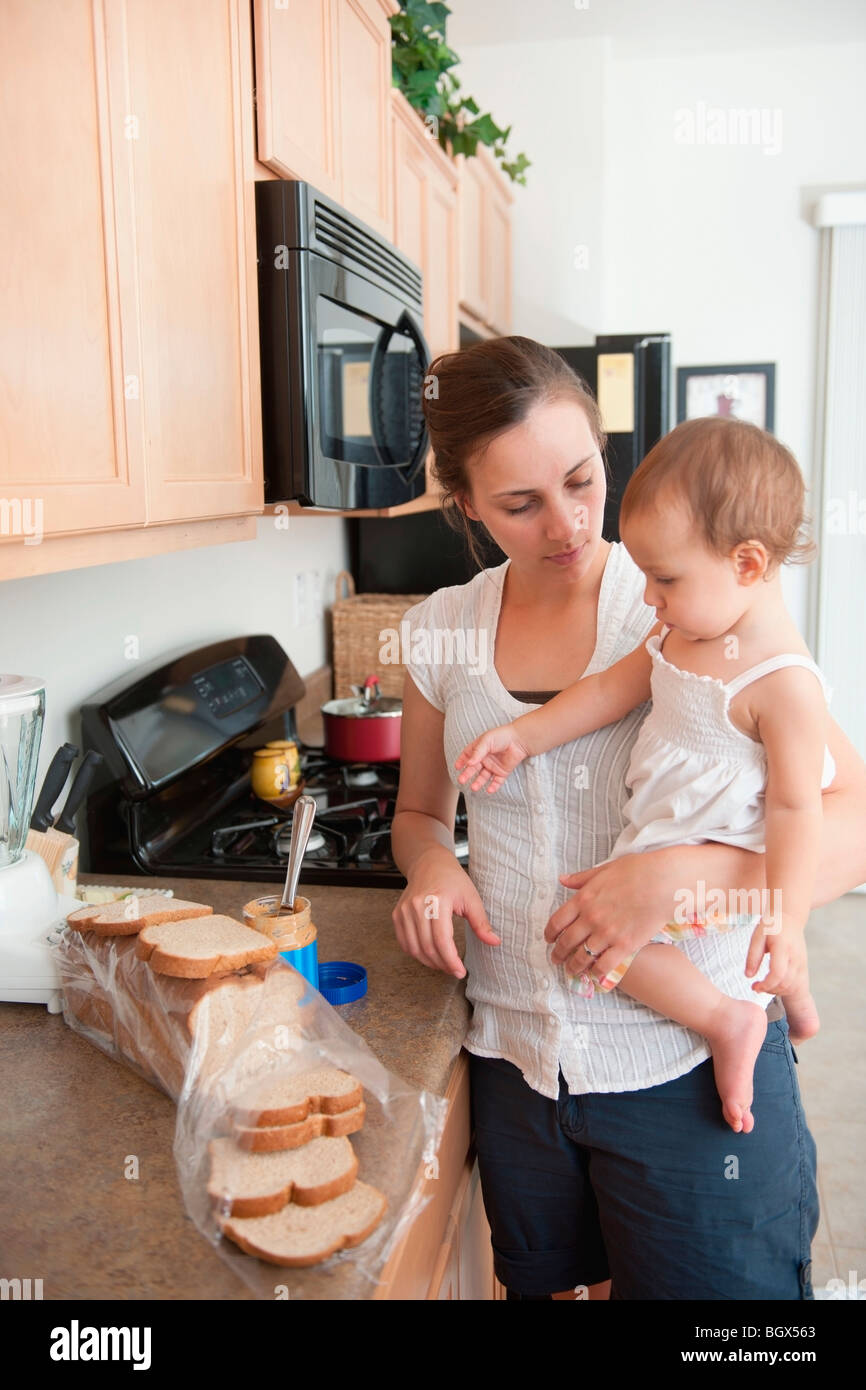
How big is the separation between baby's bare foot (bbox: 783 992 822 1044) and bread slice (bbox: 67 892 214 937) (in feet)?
2.16

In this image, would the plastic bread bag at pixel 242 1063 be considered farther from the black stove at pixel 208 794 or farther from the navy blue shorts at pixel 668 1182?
the black stove at pixel 208 794

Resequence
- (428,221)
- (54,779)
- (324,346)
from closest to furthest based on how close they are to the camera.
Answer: (54,779), (324,346), (428,221)

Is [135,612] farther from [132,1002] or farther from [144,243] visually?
[132,1002]

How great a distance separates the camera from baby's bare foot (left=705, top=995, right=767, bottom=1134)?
1084 millimetres

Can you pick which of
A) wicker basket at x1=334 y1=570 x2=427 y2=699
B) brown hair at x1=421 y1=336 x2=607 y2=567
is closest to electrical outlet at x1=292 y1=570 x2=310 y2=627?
wicker basket at x1=334 y1=570 x2=427 y2=699

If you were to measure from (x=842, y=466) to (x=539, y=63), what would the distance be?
67.7 inches

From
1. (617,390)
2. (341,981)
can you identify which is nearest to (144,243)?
(341,981)

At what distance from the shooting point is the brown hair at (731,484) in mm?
1024

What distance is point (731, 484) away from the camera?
3.35ft

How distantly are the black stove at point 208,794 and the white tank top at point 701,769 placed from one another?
536 mm

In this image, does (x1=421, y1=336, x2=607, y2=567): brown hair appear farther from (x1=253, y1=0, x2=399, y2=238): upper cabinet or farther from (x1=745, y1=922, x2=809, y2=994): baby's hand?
(x1=745, y1=922, x2=809, y2=994): baby's hand

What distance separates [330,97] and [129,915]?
1.26m

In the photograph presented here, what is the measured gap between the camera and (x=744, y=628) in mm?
1095

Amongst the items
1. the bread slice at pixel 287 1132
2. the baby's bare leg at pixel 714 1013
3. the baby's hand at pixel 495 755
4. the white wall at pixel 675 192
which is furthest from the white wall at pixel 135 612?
the white wall at pixel 675 192
